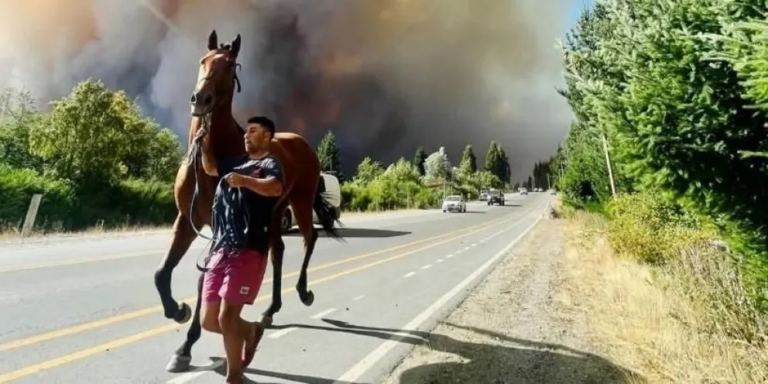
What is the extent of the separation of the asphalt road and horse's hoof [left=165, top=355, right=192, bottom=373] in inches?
2.7

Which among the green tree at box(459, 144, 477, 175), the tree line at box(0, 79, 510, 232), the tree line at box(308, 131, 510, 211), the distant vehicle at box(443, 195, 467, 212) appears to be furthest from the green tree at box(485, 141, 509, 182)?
the tree line at box(0, 79, 510, 232)

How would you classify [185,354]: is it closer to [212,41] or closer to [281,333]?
[281,333]

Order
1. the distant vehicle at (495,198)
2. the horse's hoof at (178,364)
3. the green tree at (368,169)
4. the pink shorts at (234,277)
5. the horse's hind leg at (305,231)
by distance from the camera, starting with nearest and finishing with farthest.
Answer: the pink shorts at (234,277)
the horse's hoof at (178,364)
the horse's hind leg at (305,231)
the distant vehicle at (495,198)
the green tree at (368,169)

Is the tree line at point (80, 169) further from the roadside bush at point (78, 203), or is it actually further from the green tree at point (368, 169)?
the green tree at point (368, 169)

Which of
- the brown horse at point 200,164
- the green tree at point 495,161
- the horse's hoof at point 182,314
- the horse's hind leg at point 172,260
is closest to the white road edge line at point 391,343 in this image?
the brown horse at point 200,164

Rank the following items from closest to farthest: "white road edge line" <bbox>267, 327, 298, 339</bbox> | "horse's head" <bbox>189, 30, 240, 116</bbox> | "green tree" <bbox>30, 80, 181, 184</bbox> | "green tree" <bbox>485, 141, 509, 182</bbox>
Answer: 1. "horse's head" <bbox>189, 30, 240, 116</bbox>
2. "white road edge line" <bbox>267, 327, 298, 339</bbox>
3. "green tree" <bbox>30, 80, 181, 184</bbox>
4. "green tree" <bbox>485, 141, 509, 182</bbox>

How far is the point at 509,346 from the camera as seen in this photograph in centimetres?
589

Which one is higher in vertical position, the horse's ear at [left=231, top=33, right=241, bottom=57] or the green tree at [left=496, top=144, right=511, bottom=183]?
the green tree at [left=496, top=144, right=511, bottom=183]

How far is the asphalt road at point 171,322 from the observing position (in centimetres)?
469

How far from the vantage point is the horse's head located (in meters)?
3.88

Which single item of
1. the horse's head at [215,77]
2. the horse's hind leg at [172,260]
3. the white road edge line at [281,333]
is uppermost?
the horse's head at [215,77]

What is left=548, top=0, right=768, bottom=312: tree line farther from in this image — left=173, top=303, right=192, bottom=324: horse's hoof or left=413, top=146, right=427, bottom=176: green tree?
left=413, top=146, right=427, bottom=176: green tree

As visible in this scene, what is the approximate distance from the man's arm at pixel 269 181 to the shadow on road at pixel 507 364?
202cm

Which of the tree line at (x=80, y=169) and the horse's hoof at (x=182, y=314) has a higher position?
the tree line at (x=80, y=169)
